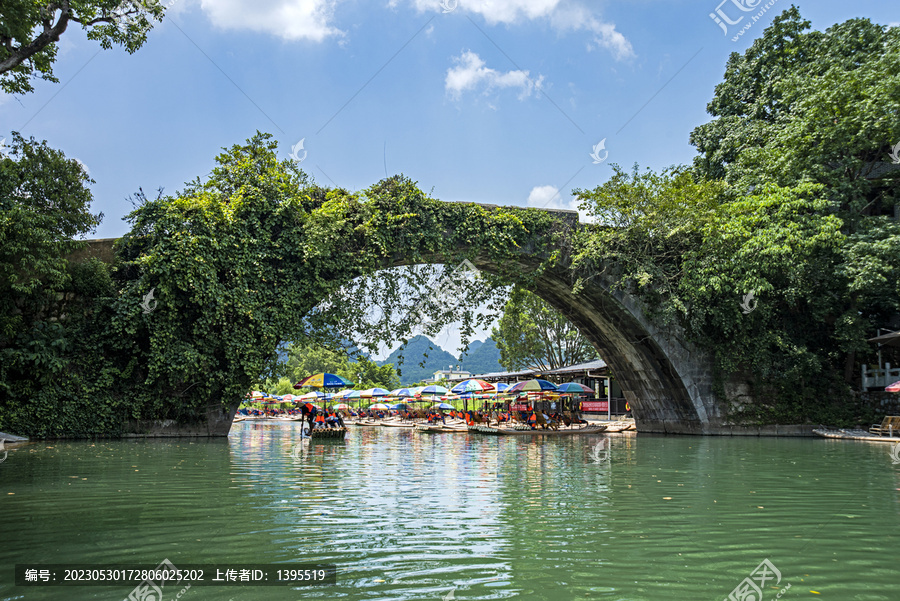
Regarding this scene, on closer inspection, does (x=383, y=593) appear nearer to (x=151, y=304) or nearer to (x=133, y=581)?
(x=133, y=581)

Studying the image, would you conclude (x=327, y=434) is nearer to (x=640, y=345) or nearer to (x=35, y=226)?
(x=35, y=226)

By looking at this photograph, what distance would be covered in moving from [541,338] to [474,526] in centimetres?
3266

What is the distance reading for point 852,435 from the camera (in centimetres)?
1591

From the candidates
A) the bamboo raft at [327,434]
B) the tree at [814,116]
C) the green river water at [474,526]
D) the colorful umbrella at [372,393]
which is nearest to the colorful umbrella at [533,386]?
the bamboo raft at [327,434]

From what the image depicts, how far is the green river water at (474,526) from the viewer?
3.49m

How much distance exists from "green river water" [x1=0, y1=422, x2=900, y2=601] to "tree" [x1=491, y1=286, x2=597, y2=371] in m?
26.0

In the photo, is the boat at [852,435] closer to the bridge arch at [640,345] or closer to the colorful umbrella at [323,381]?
the bridge arch at [640,345]

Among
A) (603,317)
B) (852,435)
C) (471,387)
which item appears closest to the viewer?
(852,435)

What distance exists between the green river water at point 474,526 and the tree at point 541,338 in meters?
26.0

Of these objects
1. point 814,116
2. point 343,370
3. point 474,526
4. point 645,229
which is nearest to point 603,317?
point 645,229

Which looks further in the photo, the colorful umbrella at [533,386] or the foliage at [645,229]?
the colorful umbrella at [533,386]

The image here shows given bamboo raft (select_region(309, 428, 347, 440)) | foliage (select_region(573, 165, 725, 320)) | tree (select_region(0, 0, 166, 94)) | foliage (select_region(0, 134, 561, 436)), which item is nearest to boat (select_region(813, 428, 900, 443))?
foliage (select_region(573, 165, 725, 320))

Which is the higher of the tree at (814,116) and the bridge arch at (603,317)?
the tree at (814,116)

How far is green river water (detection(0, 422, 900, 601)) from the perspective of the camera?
3.49 metres
